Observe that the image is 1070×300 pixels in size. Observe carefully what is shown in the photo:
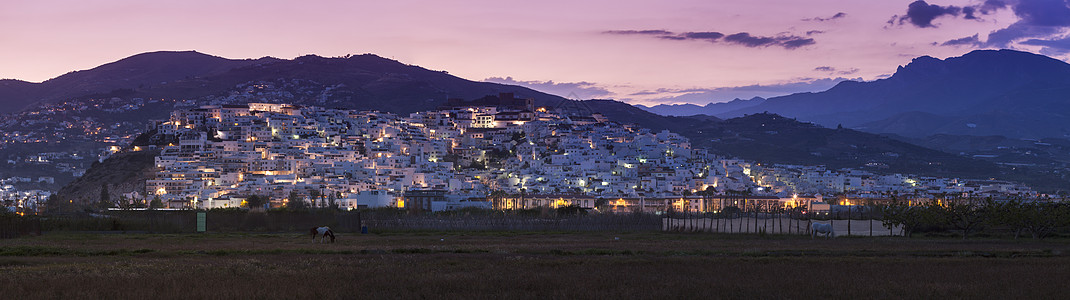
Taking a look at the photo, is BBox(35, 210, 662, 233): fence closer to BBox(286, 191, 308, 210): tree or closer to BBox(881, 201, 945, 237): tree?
BBox(881, 201, 945, 237): tree

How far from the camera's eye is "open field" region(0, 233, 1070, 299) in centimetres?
1789

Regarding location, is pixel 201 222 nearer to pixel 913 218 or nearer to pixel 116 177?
pixel 913 218

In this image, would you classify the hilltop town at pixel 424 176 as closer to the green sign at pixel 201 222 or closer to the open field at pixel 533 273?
the green sign at pixel 201 222

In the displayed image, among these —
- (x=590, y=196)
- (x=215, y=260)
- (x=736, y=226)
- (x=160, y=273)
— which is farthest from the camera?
(x=590, y=196)

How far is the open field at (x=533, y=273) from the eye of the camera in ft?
58.7

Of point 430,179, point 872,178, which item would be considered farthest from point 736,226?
point 872,178

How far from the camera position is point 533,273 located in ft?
69.7

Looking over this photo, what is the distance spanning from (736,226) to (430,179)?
360 ft

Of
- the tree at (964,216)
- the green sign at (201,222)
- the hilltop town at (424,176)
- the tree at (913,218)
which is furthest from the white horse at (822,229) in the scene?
the hilltop town at (424,176)

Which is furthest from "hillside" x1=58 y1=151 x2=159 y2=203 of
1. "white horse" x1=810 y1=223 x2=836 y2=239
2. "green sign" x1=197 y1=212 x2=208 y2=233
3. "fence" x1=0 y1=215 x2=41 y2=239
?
"white horse" x1=810 y1=223 x2=836 y2=239

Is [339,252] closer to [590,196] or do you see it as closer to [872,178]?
[590,196]

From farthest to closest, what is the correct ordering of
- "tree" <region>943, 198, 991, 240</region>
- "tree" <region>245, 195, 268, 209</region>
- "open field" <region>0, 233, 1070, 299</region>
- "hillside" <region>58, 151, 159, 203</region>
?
1. "hillside" <region>58, 151, 159, 203</region>
2. "tree" <region>245, 195, 268, 209</region>
3. "tree" <region>943, 198, 991, 240</region>
4. "open field" <region>0, 233, 1070, 299</region>

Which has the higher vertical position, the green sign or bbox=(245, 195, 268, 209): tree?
the green sign

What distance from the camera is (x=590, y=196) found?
146 metres
